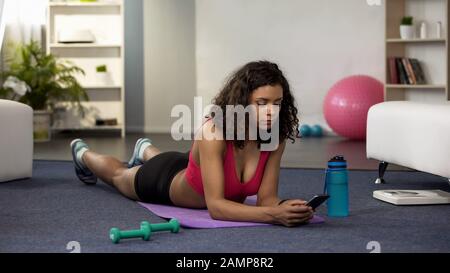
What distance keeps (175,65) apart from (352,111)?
1.88 m

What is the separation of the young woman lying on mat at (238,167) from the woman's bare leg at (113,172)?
0.13m

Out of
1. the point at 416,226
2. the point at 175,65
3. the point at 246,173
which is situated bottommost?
the point at 416,226

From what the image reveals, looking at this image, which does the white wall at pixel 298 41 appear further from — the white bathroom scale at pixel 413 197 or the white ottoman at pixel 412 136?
the white bathroom scale at pixel 413 197

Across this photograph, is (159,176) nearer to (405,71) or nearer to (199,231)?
(199,231)

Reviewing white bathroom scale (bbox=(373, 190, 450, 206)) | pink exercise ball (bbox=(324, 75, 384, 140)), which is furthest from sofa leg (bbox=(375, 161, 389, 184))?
pink exercise ball (bbox=(324, 75, 384, 140))

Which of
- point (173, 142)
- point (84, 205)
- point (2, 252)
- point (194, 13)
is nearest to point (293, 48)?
point (194, 13)

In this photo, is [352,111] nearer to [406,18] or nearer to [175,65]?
[406,18]

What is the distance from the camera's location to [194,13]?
725 centimetres

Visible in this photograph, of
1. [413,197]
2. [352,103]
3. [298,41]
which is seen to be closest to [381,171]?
[413,197]

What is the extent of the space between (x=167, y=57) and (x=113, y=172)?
12.9 feet

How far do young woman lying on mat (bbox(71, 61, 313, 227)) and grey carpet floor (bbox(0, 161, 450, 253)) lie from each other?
8 centimetres

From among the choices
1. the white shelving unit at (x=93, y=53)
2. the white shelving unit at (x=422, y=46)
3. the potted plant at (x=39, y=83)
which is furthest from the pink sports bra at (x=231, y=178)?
the white shelving unit at (x=93, y=53)

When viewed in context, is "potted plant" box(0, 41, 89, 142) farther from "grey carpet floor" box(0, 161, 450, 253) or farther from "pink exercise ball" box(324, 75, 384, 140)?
"grey carpet floor" box(0, 161, 450, 253)
